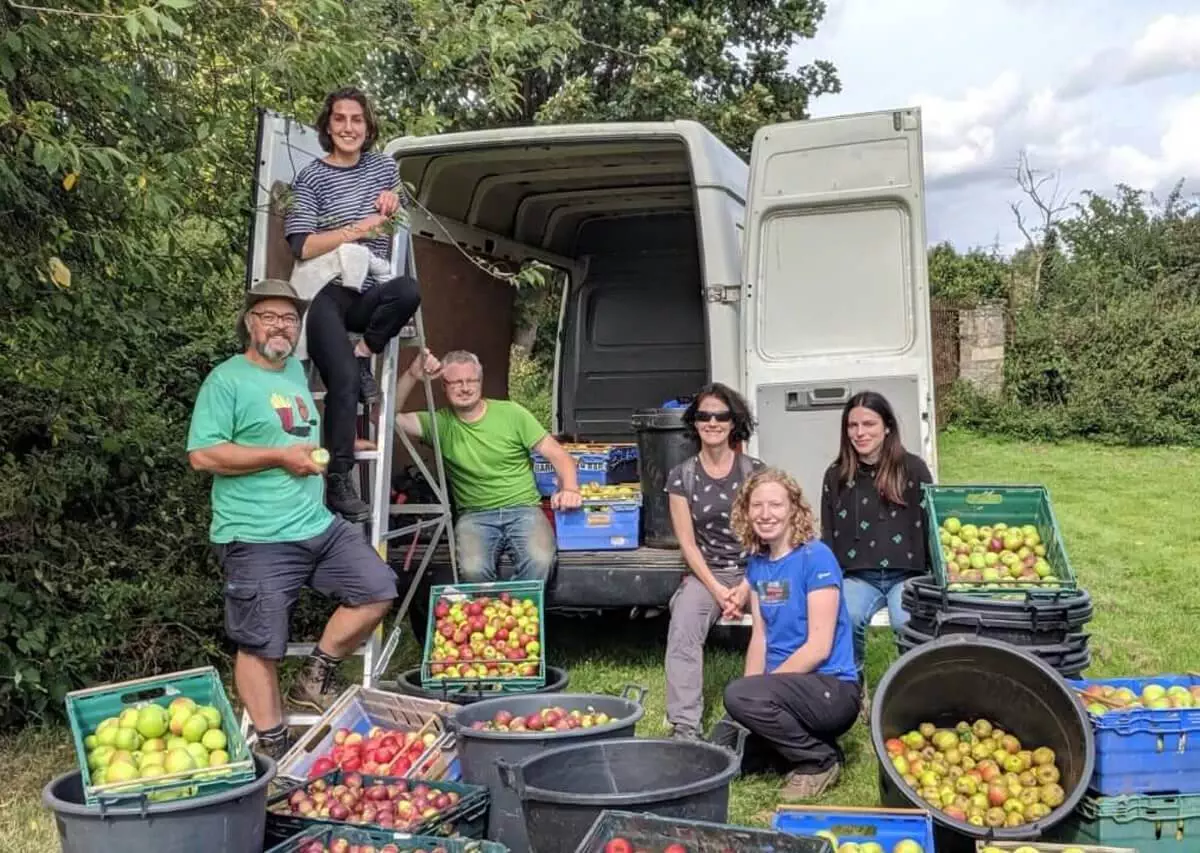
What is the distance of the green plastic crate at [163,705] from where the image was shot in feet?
10.9

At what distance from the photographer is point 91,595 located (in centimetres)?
563

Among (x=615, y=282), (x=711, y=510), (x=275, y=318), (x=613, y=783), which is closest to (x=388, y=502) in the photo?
(x=275, y=318)

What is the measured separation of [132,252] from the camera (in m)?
4.40

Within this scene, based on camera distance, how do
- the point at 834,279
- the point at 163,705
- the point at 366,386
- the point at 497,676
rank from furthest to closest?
the point at 834,279 → the point at 366,386 → the point at 497,676 → the point at 163,705

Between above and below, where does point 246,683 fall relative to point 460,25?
below

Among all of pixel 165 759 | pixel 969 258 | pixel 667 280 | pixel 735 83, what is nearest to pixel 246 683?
pixel 165 759

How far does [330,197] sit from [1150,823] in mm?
3962

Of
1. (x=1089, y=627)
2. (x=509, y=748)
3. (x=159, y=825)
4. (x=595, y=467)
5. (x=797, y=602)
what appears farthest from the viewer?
(x=1089, y=627)

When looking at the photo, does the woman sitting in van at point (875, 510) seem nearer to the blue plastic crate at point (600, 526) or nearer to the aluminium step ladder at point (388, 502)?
the blue plastic crate at point (600, 526)

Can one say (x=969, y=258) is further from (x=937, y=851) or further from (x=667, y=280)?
(x=937, y=851)

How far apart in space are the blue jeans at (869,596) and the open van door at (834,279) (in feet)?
2.02

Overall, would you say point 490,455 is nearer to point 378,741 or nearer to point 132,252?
point 378,741

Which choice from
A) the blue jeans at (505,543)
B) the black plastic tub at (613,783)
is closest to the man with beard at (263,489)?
the blue jeans at (505,543)

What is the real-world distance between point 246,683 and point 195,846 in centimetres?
151
